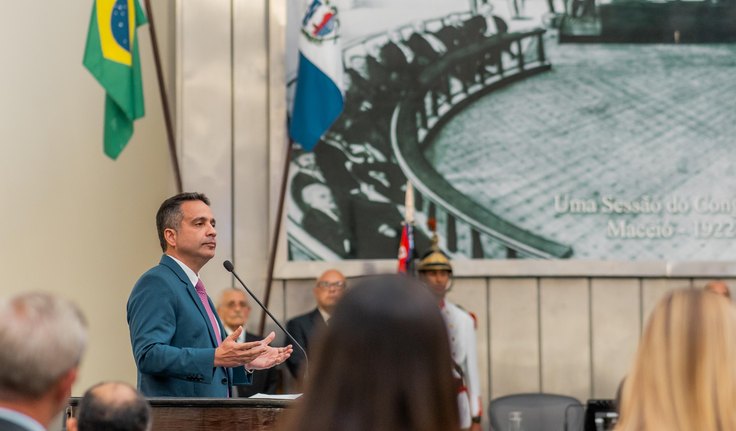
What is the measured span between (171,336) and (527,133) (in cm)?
342

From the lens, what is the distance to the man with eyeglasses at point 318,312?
20.5 feet

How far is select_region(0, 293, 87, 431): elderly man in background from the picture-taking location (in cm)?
171

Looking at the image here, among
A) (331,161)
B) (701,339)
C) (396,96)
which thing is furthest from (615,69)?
(701,339)

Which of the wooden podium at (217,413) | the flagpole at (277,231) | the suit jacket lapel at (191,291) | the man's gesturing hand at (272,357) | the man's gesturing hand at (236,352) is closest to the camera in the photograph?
the wooden podium at (217,413)

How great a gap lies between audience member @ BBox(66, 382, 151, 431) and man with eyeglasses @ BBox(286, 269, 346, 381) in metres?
3.71

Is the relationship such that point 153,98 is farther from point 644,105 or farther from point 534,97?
point 644,105

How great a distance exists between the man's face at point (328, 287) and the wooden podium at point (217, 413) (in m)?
3.07

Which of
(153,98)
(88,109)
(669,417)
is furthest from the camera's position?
(153,98)

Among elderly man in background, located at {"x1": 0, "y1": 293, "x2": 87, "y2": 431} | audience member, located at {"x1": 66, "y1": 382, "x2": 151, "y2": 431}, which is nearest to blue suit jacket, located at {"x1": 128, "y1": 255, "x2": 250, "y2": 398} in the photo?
audience member, located at {"x1": 66, "y1": 382, "x2": 151, "y2": 431}

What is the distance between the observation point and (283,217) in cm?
666

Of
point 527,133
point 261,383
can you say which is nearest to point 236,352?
point 261,383

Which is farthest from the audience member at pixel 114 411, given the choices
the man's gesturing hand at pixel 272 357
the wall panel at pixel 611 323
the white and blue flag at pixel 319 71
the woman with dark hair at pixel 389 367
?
the wall panel at pixel 611 323

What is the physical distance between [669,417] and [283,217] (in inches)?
197

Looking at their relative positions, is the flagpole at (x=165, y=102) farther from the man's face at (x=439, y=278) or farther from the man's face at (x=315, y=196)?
the man's face at (x=439, y=278)
